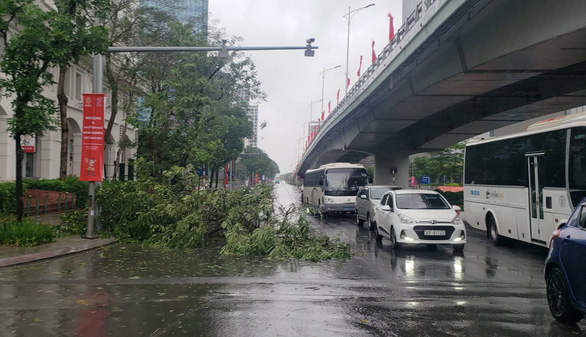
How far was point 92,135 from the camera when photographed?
46.6 feet

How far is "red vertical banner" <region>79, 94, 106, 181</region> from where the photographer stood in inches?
556

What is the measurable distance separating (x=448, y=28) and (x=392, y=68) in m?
5.92

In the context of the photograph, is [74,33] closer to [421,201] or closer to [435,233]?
[421,201]

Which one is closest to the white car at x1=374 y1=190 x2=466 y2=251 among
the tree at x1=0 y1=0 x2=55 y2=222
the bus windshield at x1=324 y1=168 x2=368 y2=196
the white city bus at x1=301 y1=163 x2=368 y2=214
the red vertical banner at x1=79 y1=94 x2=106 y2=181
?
the red vertical banner at x1=79 y1=94 x2=106 y2=181

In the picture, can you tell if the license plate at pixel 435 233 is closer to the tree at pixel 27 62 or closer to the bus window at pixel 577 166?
the bus window at pixel 577 166

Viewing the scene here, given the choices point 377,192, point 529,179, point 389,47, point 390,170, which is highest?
point 389,47

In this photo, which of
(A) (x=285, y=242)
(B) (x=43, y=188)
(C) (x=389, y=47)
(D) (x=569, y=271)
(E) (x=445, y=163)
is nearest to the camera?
(D) (x=569, y=271)

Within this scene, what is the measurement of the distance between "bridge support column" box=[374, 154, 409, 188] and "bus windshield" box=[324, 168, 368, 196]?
48.8ft

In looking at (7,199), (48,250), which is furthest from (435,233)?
(7,199)

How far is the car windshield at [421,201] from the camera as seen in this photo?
1407 cm

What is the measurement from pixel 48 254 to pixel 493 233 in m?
13.2

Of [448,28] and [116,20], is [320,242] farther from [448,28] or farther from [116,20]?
[116,20]

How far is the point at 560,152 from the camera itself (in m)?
11.8

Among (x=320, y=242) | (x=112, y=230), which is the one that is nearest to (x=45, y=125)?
(x=112, y=230)
